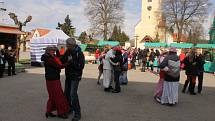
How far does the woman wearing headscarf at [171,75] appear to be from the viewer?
381 inches

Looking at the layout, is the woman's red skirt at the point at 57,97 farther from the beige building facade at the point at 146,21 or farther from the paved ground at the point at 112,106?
the beige building facade at the point at 146,21

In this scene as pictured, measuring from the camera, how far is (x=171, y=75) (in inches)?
381

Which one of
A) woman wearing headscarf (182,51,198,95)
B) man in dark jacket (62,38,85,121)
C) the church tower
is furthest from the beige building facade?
man in dark jacket (62,38,85,121)

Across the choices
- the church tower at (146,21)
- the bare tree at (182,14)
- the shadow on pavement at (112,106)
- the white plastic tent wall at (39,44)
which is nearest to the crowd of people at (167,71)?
the shadow on pavement at (112,106)

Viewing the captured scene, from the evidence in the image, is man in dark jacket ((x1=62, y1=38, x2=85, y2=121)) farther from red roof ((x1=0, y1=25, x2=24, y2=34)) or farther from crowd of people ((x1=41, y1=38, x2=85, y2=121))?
red roof ((x1=0, y1=25, x2=24, y2=34))

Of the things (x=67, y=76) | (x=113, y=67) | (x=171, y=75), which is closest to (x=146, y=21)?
(x=113, y=67)

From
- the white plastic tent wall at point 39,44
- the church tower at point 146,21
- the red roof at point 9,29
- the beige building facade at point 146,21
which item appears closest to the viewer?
the red roof at point 9,29

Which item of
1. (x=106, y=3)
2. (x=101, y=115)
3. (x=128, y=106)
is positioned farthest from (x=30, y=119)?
(x=106, y=3)

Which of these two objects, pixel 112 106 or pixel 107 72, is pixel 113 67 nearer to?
pixel 107 72

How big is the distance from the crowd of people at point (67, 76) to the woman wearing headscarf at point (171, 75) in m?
3.34

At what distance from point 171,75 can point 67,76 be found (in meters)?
3.57

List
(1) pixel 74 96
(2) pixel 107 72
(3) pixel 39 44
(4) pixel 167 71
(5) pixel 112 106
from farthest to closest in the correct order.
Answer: (3) pixel 39 44, (2) pixel 107 72, (4) pixel 167 71, (5) pixel 112 106, (1) pixel 74 96

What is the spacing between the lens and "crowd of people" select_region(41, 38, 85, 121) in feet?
23.5

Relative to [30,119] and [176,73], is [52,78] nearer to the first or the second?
[30,119]
